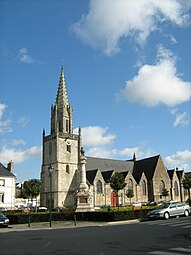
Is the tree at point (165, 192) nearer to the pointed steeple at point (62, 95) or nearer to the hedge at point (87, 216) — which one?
the pointed steeple at point (62, 95)

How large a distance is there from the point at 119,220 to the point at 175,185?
5369 centimetres

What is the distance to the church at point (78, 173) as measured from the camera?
2413 inches

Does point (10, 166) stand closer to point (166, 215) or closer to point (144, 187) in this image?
point (144, 187)

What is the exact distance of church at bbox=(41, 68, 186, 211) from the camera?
61281mm

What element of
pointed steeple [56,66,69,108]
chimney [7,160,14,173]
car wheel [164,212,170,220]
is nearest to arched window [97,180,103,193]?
chimney [7,160,14,173]

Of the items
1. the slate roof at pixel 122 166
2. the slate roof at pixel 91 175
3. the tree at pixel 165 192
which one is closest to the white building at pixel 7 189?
the slate roof at pixel 91 175

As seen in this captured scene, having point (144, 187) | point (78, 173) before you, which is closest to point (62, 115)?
point (78, 173)

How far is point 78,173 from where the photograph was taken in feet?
209

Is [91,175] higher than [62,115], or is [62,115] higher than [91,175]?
[62,115]

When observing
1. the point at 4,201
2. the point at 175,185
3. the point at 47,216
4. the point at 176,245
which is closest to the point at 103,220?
the point at 47,216

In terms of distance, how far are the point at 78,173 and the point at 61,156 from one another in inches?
195

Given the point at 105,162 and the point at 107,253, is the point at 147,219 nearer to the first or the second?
the point at 107,253

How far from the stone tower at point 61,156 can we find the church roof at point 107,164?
10.5 ft

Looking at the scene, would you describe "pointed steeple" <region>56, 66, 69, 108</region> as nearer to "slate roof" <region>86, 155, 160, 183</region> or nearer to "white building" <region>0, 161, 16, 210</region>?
"slate roof" <region>86, 155, 160, 183</region>
